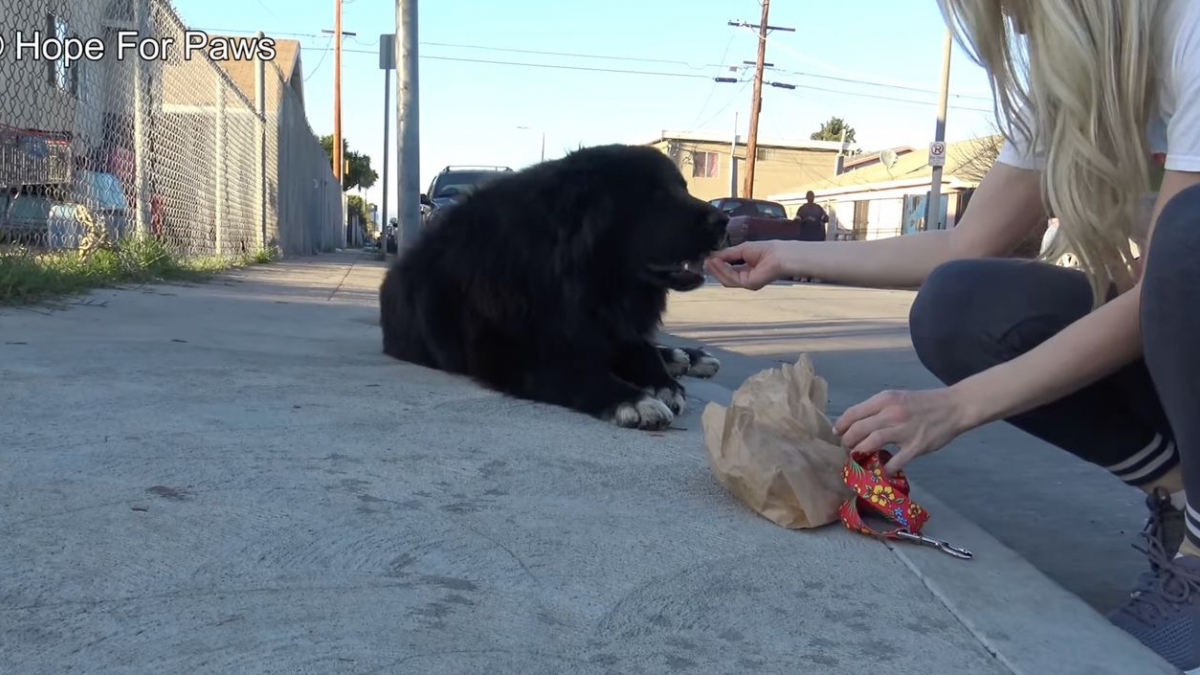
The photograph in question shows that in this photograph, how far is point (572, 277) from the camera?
3.02 meters

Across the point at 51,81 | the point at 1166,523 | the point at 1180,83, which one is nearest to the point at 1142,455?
the point at 1166,523

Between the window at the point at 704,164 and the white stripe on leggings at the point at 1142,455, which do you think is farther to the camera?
the window at the point at 704,164

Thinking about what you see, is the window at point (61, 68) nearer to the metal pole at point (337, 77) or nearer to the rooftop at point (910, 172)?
the rooftop at point (910, 172)

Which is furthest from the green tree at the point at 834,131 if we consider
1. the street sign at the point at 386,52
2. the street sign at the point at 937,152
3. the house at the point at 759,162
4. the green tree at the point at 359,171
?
the street sign at the point at 386,52

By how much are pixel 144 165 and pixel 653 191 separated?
491cm

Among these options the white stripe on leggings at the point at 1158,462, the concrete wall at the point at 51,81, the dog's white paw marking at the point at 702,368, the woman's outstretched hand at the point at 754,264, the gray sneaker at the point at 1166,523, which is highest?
the concrete wall at the point at 51,81

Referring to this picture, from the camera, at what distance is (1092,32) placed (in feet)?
4.96

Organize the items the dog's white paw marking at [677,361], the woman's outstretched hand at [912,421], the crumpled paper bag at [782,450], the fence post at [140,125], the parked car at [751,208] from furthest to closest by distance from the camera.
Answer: the parked car at [751,208], the fence post at [140,125], the dog's white paw marking at [677,361], the crumpled paper bag at [782,450], the woman's outstretched hand at [912,421]

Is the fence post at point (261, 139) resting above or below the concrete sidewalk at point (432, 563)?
above

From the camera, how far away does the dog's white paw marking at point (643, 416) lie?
2803 millimetres

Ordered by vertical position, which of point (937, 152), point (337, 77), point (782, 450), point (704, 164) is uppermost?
point (337, 77)

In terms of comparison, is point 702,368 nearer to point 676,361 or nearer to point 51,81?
point 676,361

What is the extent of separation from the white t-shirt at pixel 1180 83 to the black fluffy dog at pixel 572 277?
5.22ft

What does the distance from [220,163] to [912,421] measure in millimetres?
9257
